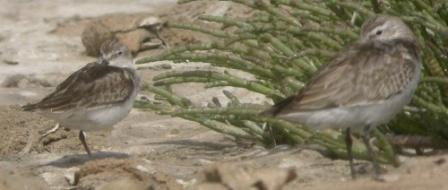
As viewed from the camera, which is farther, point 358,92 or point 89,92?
point 89,92

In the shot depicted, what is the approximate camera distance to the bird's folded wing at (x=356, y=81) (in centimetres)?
844

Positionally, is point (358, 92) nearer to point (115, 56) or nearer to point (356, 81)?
point (356, 81)

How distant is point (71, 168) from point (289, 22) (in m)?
1.93

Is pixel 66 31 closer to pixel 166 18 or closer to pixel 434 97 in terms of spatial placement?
pixel 166 18

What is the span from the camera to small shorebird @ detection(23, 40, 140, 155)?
33.2 ft

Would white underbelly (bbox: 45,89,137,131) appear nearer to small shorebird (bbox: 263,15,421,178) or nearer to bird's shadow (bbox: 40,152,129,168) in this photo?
bird's shadow (bbox: 40,152,129,168)

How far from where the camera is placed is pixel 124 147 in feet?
35.0

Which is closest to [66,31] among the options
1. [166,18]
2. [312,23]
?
[166,18]

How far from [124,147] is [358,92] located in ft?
9.01

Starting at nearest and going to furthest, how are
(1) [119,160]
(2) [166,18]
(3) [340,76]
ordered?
(3) [340,76] < (1) [119,160] < (2) [166,18]

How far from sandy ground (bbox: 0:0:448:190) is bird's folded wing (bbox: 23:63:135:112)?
0.40 m

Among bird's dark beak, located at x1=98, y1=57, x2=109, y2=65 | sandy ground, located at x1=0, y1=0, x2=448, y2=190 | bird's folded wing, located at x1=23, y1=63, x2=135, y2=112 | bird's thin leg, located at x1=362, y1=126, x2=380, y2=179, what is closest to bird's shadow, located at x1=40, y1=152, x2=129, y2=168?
sandy ground, located at x1=0, y1=0, x2=448, y2=190

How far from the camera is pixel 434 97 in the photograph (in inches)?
376

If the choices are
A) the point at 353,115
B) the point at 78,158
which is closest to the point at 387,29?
the point at 353,115
